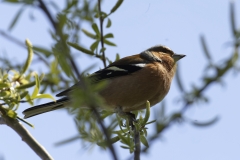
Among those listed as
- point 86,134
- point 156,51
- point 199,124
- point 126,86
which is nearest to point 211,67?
point 199,124

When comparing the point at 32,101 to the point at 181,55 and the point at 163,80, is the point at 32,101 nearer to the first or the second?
the point at 163,80

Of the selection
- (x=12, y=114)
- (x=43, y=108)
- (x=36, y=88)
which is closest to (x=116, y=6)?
(x=36, y=88)

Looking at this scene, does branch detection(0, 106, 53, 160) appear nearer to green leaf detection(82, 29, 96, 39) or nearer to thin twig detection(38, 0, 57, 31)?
green leaf detection(82, 29, 96, 39)

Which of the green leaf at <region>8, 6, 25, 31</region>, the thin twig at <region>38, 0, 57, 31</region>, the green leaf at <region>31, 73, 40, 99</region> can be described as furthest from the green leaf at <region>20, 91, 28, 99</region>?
the thin twig at <region>38, 0, 57, 31</region>

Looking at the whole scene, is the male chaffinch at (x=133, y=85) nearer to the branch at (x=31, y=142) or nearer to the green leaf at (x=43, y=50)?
the branch at (x=31, y=142)

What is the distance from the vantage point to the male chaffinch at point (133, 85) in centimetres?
550

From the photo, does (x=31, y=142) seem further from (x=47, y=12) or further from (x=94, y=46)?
(x=47, y=12)

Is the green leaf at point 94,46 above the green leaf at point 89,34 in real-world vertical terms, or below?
below

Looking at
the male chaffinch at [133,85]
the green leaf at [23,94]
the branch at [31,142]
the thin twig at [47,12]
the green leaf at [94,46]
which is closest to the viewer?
the thin twig at [47,12]

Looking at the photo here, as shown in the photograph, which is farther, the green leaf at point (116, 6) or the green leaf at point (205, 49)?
the green leaf at point (116, 6)

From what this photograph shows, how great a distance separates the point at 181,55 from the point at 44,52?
18.1 ft

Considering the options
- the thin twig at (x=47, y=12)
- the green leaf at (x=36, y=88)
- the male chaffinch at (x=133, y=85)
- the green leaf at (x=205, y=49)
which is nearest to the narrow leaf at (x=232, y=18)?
the green leaf at (x=205, y=49)

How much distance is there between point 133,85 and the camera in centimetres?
575

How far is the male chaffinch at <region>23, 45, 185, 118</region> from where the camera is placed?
5.50 meters
